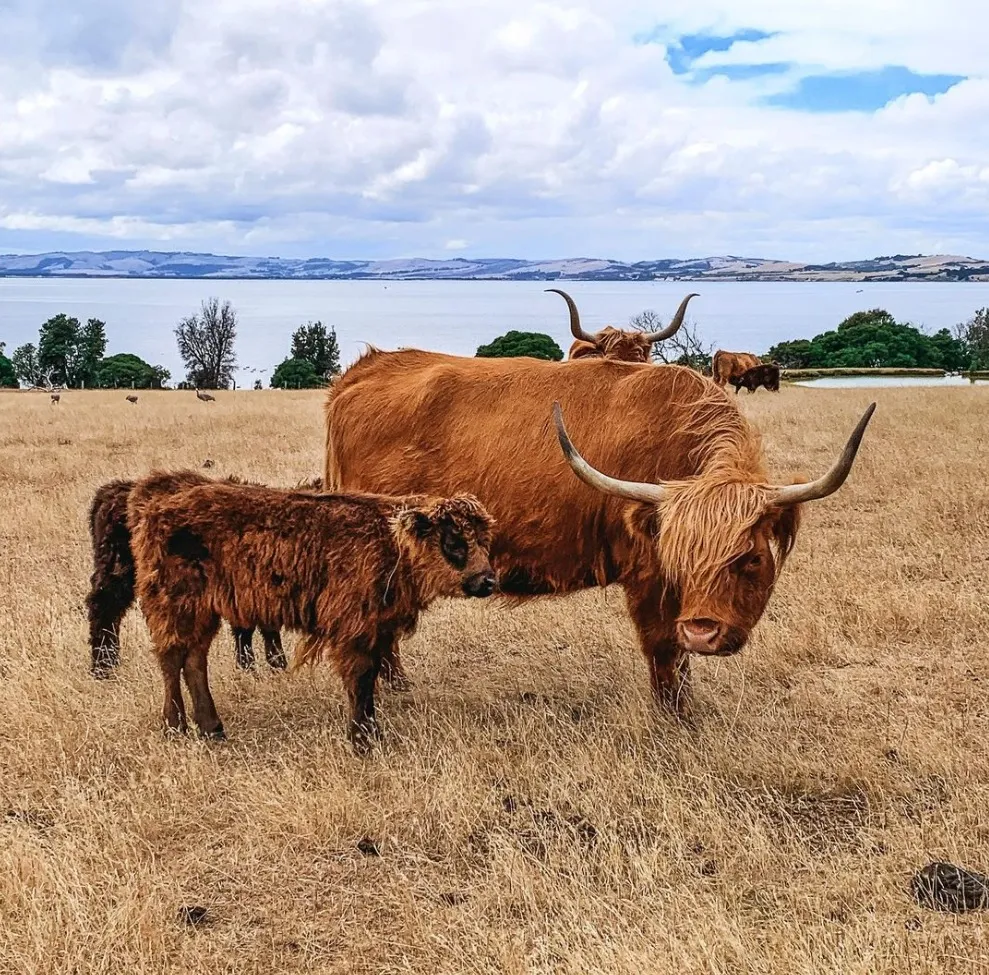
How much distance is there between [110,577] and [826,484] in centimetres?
415

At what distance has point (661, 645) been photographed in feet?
18.8

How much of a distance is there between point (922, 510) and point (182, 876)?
889 centimetres

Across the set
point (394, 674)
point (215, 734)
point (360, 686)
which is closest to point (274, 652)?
point (394, 674)

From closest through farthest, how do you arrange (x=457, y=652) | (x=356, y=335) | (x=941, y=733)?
(x=941, y=733) → (x=457, y=652) → (x=356, y=335)

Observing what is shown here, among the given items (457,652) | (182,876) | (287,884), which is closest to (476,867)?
(287,884)

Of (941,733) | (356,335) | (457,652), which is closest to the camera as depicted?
(941,733)

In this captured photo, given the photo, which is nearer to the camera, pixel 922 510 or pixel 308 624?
pixel 308 624

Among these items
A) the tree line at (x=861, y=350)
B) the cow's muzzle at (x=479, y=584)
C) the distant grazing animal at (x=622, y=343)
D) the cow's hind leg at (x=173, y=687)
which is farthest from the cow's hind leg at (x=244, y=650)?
the tree line at (x=861, y=350)

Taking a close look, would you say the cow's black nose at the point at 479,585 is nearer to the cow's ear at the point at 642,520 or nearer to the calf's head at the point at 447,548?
the calf's head at the point at 447,548

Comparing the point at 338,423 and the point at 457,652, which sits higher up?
the point at 338,423

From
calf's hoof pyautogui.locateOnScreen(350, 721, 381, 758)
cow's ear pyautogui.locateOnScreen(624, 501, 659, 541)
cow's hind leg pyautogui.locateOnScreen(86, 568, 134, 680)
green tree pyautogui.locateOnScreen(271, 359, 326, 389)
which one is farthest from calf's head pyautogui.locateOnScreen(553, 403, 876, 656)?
green tree pyautogui.locateOnScreen(271, 359, 326, 389)

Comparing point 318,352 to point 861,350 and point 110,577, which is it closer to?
point 861,350

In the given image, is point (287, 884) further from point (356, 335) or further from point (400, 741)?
point (356, 335)

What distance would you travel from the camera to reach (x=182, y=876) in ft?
13.5
